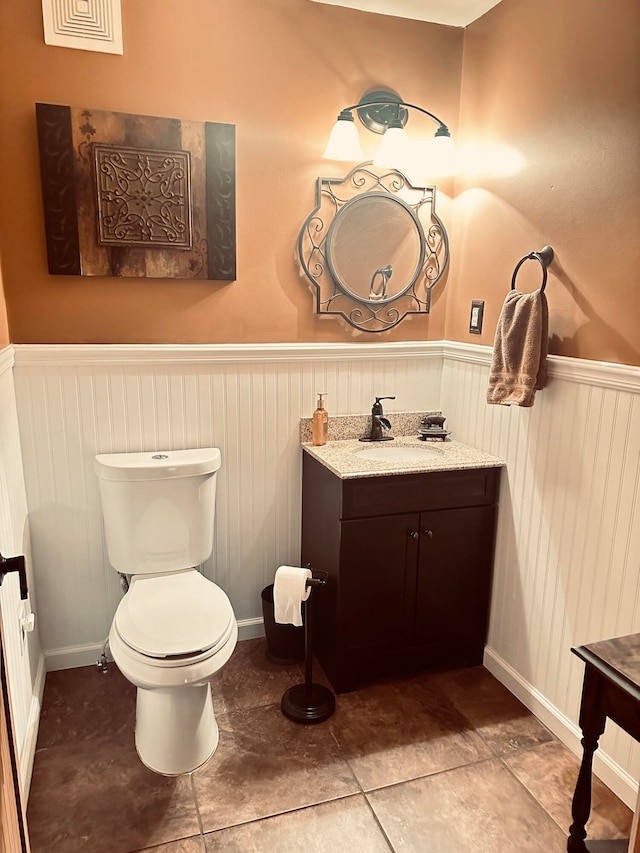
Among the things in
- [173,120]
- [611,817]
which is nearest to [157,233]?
[173,120]

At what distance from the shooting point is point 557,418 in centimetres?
206

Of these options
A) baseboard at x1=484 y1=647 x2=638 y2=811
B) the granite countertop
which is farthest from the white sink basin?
baseboard at x1=484 y1=647 x2=638 y2=811

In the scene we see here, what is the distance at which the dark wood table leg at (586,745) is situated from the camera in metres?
1.40

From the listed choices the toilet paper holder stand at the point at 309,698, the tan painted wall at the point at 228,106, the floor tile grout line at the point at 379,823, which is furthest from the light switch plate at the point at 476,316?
the floor tile grout line at the point at 379,823

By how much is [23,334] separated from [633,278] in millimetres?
2008

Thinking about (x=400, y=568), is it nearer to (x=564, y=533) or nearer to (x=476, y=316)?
(x=564, y=533)

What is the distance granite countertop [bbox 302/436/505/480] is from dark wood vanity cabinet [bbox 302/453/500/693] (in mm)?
29

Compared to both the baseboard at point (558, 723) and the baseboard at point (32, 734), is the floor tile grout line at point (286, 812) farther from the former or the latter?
the baseboard at point (558, 723)

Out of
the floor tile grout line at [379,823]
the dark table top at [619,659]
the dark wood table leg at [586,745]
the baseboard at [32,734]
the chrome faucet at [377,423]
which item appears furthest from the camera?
the chrome faucet at [377,423]

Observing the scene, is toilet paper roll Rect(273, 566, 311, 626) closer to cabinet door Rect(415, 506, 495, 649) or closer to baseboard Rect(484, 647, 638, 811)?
cabinet door Rect(415, 506, 495, 649)

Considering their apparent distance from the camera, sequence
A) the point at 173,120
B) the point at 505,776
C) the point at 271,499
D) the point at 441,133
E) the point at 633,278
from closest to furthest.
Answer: the point at 633,278
the point at 505,776
the point at 173,120
the point at 441,133
the point at 271,499

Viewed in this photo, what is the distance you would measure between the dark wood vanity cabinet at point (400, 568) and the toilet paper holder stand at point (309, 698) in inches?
3.6

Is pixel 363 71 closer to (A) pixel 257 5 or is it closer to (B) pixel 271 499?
(A) pixel 257 5

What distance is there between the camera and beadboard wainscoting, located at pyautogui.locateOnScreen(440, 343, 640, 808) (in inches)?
71.3
